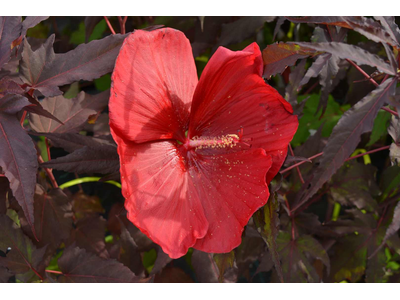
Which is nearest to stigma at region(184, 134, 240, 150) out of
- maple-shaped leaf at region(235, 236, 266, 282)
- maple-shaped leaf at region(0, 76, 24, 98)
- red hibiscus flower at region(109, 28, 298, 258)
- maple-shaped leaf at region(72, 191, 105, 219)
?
red hibiscus flower at region(109, 28, 298, 258)

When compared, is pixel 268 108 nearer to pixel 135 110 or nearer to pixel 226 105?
pixel 226 105

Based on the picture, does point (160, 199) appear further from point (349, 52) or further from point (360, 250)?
point (360, 250)

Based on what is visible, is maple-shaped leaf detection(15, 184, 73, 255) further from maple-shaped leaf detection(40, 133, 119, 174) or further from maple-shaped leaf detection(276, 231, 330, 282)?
maple-shaped leaf detection(276, 231, 330, 282)

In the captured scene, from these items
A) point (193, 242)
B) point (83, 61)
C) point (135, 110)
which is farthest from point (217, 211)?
point (83, 61)

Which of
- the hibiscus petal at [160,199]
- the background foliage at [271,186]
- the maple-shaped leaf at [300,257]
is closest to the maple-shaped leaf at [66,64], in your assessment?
the background foliage at [271,186]

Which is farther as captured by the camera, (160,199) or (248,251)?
(248,251)

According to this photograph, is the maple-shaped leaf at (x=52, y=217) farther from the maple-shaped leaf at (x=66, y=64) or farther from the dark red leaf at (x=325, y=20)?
Answer: the dark red leaf at (x=325, y=20)

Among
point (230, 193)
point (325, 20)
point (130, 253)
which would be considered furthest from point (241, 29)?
point (130, 253)
